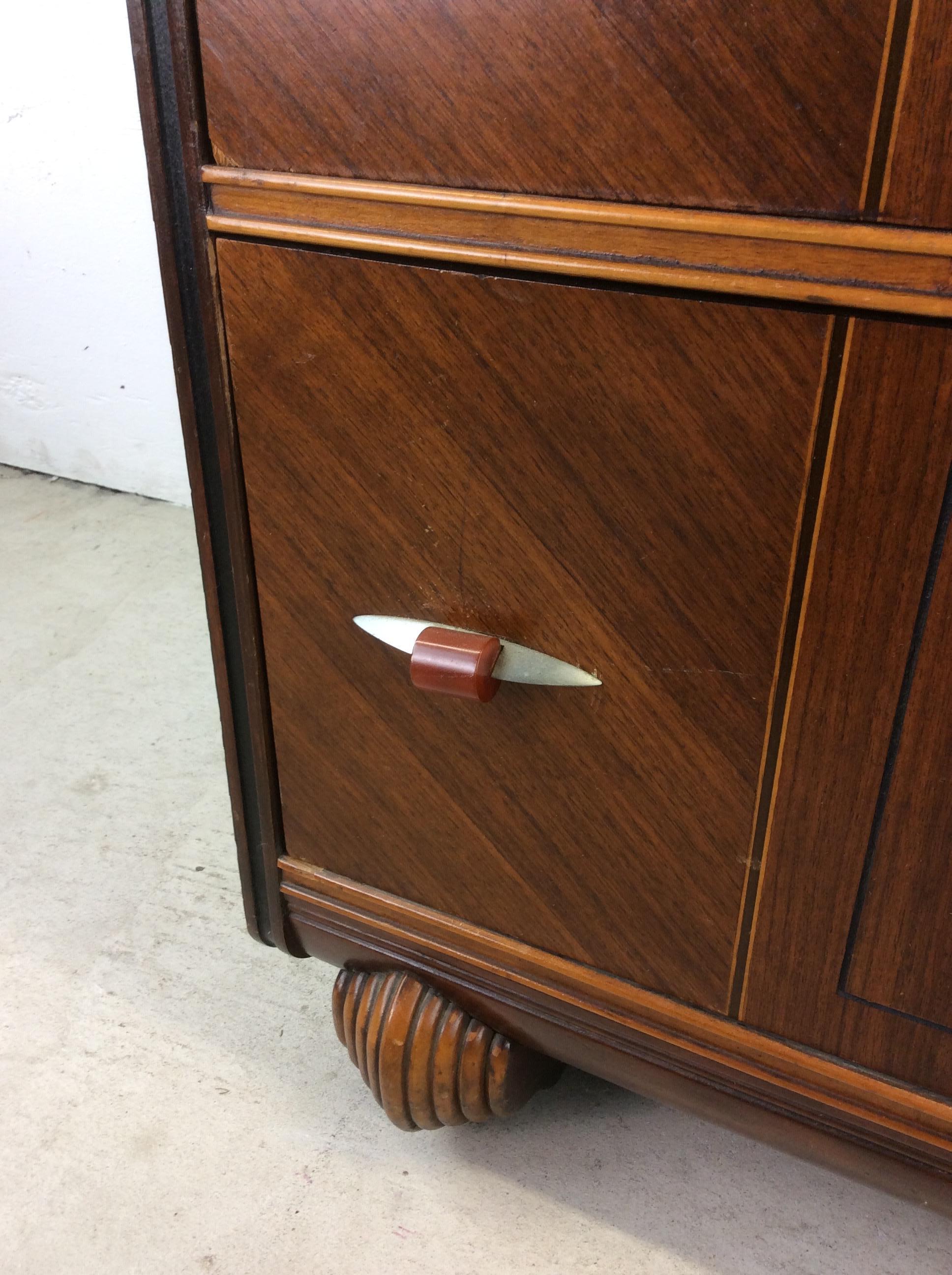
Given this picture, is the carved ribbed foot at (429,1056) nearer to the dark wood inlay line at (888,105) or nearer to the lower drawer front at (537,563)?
the lower drawer front at (537,563)

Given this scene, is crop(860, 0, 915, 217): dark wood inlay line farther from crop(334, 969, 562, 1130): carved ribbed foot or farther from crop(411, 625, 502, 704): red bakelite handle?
crop(334, 969, 562, 1130): carved ribbed foot

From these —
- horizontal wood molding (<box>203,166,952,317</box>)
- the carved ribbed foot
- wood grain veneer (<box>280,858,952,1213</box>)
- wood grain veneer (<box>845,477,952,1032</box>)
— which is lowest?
the carved ribbed foot

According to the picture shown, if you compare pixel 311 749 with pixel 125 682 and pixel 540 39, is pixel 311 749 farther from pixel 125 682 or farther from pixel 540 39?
pixel 125 682

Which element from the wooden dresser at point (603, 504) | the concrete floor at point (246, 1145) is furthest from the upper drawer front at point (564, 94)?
the concrete floor at point (246, 1145)

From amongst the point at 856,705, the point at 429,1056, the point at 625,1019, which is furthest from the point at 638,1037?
the point at 856,705

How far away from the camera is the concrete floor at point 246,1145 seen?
65 cm

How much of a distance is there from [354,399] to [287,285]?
0.06 meters

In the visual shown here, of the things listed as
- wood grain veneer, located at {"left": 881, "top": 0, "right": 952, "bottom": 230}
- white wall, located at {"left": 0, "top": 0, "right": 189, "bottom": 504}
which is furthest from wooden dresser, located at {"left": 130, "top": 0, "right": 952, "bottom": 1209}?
white wall, located at {"left": 0, "top": 0, "right": 189, "bottom": 504}

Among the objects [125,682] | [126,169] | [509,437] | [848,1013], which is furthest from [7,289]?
[848,1013]

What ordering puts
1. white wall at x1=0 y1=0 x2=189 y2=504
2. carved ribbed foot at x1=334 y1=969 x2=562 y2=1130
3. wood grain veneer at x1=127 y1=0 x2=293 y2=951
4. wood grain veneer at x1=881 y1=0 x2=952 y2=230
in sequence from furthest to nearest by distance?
white wall at x1=0 y1=0 x2=189 y2=504 < carved ribbed foot at x1=334 y1=969 x2=562 y2=1130 < wood grain veneer at x1=127 y1=0 x2=293 y2=951 < wood grain veneer at x1=881 y1=0 x2=952 y2=230

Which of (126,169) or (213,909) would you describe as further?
(126,169)

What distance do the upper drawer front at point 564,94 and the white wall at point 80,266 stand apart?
932 mm

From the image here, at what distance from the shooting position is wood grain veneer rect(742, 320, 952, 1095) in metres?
0.40

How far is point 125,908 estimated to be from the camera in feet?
2.97
